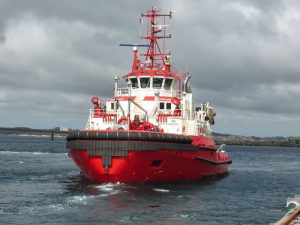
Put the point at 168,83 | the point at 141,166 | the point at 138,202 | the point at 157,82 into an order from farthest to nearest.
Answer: the point at 168,83 → the point at 157,82 → the point at 141,166 → the point at 138,202

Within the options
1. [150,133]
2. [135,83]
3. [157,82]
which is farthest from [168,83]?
[150,133]

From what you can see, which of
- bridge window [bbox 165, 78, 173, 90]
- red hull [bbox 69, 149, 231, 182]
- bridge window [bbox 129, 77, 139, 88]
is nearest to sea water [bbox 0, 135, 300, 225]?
red hull [bbox 69, 149, 231, 182]

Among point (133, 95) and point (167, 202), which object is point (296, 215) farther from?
point (133, 95)

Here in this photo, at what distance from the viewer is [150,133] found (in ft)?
92.3

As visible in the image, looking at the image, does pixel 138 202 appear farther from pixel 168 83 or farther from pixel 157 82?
pixel 168 83

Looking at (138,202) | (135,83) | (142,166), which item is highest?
(135,83)

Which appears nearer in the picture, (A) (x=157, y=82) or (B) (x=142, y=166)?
(B) (x=142, y=166)

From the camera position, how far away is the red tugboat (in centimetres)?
2805

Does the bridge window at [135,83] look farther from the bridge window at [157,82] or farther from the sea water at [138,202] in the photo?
the sea water at [138,202]

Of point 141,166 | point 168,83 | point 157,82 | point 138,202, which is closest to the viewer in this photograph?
point 138,202

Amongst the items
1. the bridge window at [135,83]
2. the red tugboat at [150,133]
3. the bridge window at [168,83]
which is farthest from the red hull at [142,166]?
the bridge window at [135,83]

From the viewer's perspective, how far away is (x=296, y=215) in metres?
12.6

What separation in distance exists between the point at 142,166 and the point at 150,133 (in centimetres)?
210

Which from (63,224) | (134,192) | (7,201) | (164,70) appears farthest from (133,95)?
(63,224)
